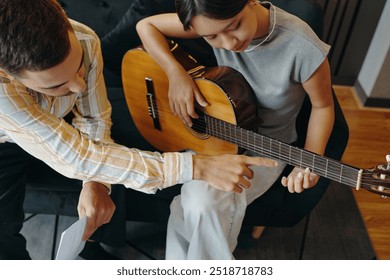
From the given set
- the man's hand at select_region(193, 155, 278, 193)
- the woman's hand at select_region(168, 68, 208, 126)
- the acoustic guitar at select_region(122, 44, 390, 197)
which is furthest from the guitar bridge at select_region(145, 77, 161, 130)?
the man's hand at select_region(193, 155, 278, 193)

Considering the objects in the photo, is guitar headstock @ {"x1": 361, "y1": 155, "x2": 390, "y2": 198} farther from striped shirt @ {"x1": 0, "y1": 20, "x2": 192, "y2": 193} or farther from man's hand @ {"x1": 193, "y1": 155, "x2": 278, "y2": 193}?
striped shirt @ {"x1": 0, "y1": 20, "x2": 192, "y2": 193}

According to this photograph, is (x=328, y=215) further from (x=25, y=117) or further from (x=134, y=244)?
(x=25, y=117)

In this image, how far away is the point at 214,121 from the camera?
3.94 feet

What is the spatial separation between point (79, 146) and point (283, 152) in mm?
524

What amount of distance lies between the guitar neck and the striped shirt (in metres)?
0.19

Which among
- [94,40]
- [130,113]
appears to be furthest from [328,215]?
[94,40]

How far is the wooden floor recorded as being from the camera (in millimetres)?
1640

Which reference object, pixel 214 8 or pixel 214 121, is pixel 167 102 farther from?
pixel 214 8

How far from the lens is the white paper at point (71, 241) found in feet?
2.61

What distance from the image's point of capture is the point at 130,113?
1490 millimetres

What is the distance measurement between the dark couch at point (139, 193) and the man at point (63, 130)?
4.7 inches

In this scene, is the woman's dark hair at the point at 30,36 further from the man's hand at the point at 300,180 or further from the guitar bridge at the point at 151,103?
the man's hand at the point at 300,180

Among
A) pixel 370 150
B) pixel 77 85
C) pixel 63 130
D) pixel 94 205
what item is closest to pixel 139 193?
pixel 94 205

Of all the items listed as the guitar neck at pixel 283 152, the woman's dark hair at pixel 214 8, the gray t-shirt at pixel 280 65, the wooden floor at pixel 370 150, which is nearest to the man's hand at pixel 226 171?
the guitar neck at pixel 283 152
